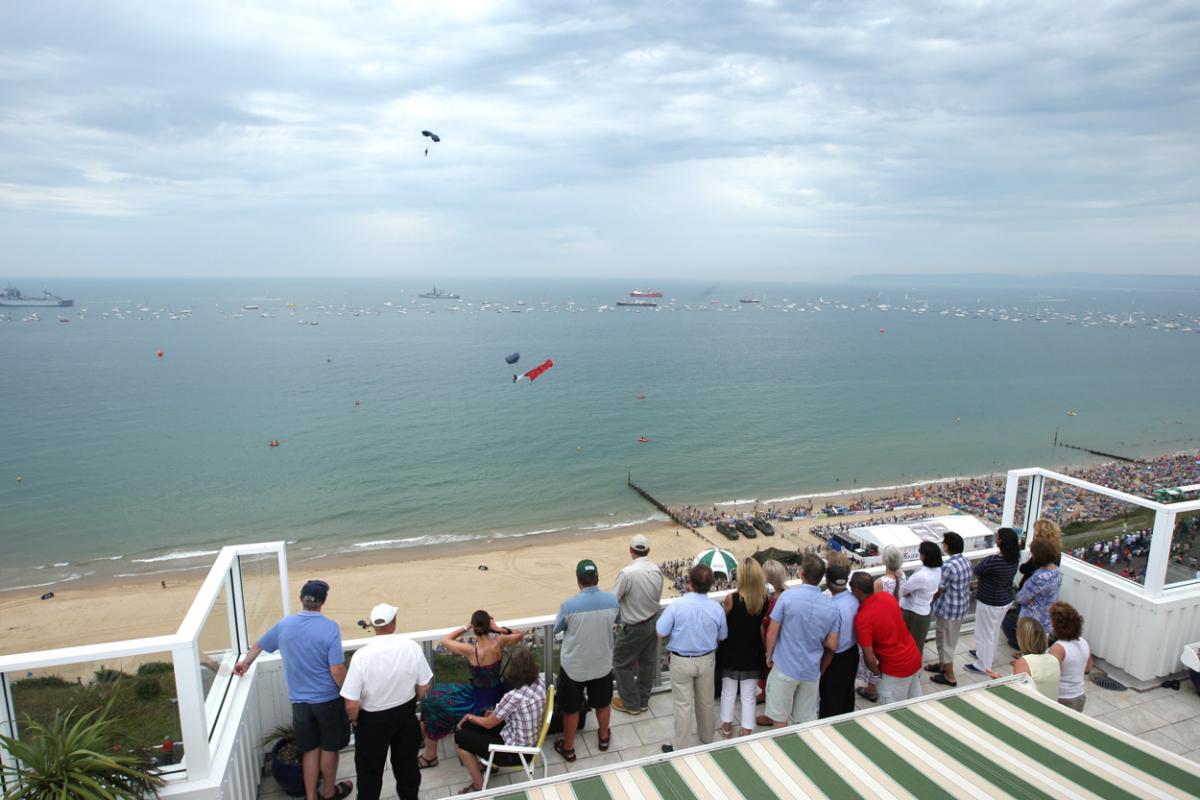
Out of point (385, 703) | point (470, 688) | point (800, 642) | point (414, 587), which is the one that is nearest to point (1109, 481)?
point (414, 587)

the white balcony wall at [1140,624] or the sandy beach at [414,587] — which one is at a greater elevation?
the white balcony wall at [1140,624]

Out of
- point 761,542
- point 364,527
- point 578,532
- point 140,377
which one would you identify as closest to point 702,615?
point 761,542

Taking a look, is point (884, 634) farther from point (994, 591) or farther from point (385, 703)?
point (385, 703)

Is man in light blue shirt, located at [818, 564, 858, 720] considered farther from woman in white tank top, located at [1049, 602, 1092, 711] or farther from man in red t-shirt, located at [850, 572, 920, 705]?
woman in white tank top, located at [1049, 602, 1092, 711]

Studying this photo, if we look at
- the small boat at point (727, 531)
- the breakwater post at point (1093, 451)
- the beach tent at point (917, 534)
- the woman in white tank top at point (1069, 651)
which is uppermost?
the woman in white tank top at point (1069, 651)

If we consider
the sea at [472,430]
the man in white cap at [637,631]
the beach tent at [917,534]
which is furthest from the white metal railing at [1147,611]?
the sea at [472,430]

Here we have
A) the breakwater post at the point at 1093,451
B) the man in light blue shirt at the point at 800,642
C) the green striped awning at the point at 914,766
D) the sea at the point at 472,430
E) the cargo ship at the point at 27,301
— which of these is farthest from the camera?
the cargo ship at the point at 27,301

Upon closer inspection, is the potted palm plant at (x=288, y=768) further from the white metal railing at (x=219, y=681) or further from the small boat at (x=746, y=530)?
→ the small boat at (x=746, y=530)
